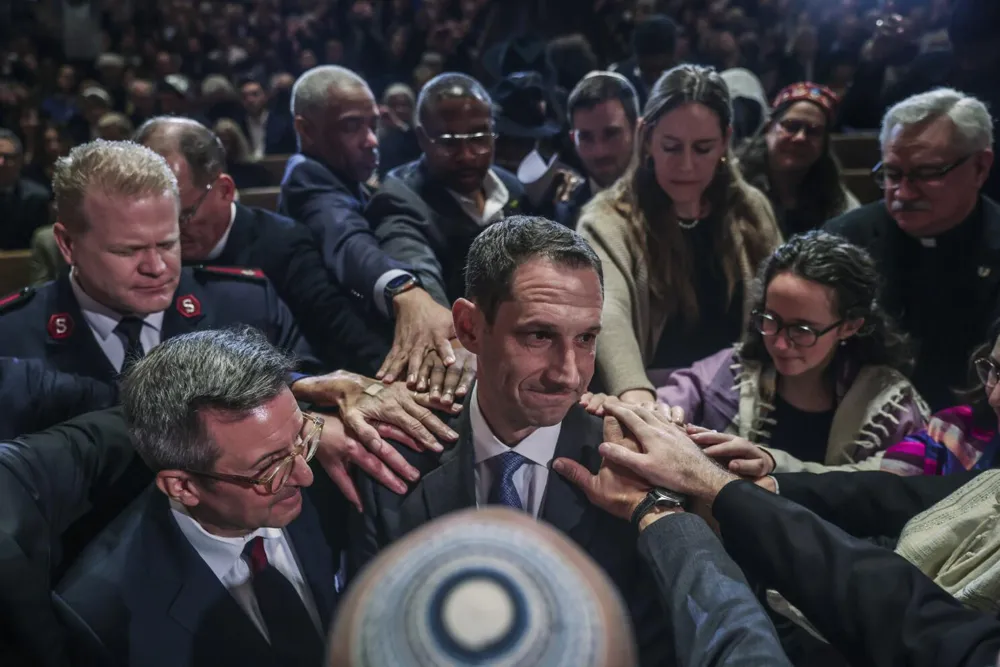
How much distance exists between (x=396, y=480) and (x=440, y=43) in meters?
6.95

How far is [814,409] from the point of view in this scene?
2.24m

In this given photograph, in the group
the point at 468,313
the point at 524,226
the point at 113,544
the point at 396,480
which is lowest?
the point at 113,544

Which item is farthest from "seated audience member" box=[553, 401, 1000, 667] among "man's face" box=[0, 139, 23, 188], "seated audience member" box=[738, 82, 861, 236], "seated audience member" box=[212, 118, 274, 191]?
"man's face" box=[0, 139, 23, 188]

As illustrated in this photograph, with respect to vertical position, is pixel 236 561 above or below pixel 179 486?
below

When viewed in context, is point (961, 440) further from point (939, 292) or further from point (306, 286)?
point (306, 286)

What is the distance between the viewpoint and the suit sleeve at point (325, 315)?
253 cm

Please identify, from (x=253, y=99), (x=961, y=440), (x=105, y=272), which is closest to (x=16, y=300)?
(x=105, y=272)

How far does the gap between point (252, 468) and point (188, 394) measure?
18 centimetres

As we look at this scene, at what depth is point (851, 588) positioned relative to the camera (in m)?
1.51

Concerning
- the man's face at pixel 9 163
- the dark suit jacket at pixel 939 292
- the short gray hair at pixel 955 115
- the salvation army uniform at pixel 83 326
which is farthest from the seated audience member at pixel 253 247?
the man's face at pixel 9 163

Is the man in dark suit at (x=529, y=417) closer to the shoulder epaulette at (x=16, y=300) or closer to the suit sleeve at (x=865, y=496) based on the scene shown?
the suit sleeve at (x=865, y=496)

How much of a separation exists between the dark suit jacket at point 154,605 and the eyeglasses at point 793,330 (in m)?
1.21

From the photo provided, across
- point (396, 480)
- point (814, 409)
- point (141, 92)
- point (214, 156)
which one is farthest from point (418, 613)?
point (141, 92)

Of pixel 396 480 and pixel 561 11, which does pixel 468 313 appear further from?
pixel 561 11
